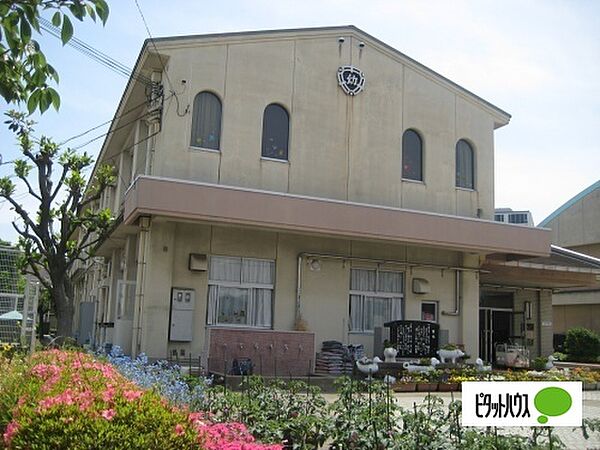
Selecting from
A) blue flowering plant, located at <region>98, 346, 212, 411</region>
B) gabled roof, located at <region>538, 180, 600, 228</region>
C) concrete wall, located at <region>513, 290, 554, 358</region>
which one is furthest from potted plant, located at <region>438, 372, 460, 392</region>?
gabled roof, located at <region>538, 180, 600, 228</region>

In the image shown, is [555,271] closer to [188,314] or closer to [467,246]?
[467,246]

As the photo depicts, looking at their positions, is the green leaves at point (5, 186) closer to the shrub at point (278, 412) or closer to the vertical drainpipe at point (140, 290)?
the vertical drainpipe at point (140, 290)

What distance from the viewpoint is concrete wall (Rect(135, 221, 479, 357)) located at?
663 inches

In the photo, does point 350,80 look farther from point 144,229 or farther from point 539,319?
point 539,319

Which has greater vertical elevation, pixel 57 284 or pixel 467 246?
pixel 467 246

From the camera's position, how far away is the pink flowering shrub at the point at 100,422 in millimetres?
4578

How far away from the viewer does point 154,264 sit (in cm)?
1684

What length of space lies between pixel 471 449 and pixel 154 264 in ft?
39.2

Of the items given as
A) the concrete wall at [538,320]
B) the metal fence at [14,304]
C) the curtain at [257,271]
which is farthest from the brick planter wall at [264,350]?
the concrete wall at [538,320]

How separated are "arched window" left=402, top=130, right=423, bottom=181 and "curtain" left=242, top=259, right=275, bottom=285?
5.21m

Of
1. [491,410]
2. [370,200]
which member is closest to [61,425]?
[491,410]

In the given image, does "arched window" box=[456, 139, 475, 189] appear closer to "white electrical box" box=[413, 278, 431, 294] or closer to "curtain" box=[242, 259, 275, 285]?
"white electrical box" box=[413, 278, 431, 294]

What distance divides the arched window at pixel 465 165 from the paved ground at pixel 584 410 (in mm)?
7482

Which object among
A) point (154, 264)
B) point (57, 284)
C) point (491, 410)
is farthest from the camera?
point (57, 284)
